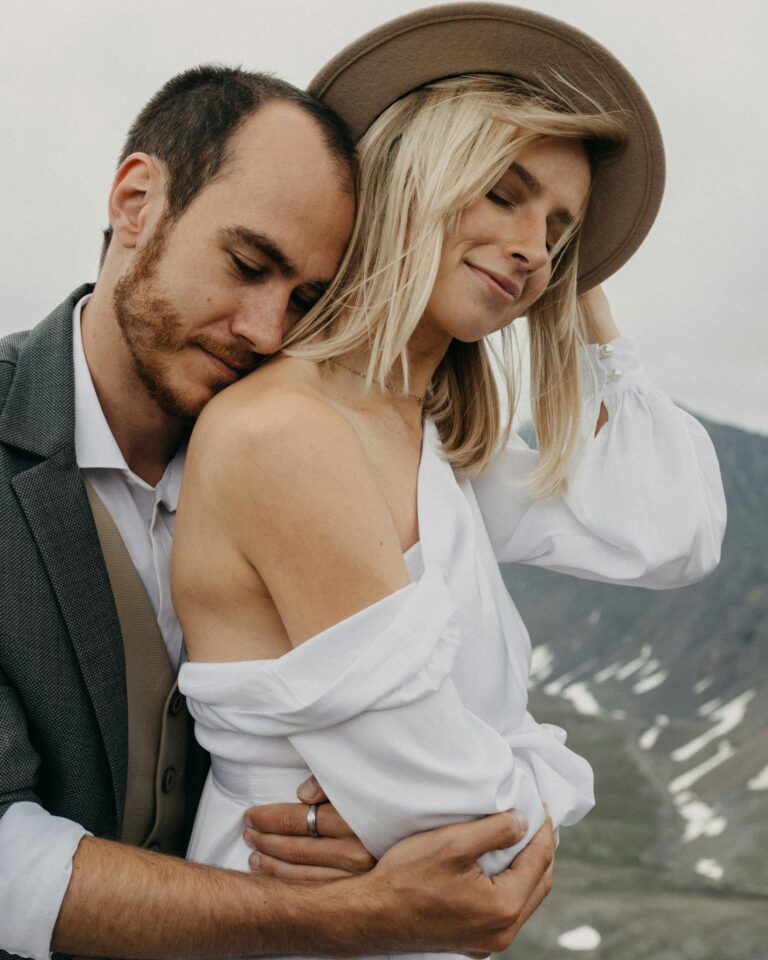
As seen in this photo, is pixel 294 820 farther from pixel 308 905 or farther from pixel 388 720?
pixel 388 720

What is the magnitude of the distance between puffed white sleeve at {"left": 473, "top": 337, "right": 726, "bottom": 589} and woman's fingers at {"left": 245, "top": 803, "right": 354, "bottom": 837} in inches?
32.3


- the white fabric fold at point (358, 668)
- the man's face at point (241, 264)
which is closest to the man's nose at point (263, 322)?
the man's face at point (241, 264)

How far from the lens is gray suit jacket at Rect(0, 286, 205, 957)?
148 centimetres

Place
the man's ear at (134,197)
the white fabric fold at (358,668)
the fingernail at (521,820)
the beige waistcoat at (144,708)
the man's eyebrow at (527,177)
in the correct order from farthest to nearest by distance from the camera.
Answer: the man's ear at (134,197) < the man's eyebrow at (527,177) < the beige waistcoat at (144,708) < the fingernail at (521,820) < the white fabric fold at (358,668)

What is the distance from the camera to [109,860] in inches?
56.1

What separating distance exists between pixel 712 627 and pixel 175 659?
43.5 ft

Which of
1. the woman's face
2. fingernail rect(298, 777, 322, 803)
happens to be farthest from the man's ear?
fingernail rect(298, 777, 322, 803)

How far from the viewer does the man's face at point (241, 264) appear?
1713 mm

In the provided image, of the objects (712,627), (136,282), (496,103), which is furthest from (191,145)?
(712,627)

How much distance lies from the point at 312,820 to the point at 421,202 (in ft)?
3.33

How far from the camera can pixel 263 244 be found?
171 cm

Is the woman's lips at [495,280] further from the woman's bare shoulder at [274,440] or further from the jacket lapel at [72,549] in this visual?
the jacket lapel at [72,549]

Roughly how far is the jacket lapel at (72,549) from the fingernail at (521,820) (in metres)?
0.62

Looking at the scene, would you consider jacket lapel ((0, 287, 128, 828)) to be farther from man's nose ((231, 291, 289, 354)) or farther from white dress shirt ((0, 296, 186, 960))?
man's nose ((231, 291, 289, 354))
